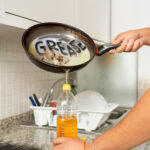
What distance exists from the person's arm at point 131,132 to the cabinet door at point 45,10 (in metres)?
→ 0.55

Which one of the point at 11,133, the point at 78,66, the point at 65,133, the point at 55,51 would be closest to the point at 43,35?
the point at 55,51

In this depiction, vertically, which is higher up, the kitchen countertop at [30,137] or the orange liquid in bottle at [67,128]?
the orange liquid in bottle at [67,128]

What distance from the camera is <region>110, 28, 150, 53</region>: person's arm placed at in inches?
44.0


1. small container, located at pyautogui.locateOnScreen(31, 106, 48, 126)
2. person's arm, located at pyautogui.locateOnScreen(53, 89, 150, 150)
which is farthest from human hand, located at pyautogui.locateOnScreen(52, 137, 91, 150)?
small container, located at pyautogui.locateOnScreen(31, 106, 48, 126)

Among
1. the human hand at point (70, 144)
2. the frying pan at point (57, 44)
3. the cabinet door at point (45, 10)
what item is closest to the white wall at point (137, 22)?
the cabinet door at point (45, 10)

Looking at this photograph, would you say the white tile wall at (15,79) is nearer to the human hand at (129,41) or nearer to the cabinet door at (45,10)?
the cabinet door at (45,10)

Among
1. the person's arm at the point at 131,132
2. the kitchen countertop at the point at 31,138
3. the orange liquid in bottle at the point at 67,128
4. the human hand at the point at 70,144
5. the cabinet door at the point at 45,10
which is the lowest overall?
the kitchen countertop at the point at 31,138

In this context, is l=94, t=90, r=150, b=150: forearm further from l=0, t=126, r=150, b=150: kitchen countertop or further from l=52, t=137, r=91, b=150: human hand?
l=0, t=126, r=150, b=150: kitchen countertop

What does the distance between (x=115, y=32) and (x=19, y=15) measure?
1.24 m

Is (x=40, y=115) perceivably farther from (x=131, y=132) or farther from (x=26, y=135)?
(x=131, y=132)

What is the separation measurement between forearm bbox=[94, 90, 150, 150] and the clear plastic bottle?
1.39 ft

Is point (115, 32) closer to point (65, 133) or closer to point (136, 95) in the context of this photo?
point (136, 95)

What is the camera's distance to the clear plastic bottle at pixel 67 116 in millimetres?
1134

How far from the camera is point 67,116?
128 centimetres
